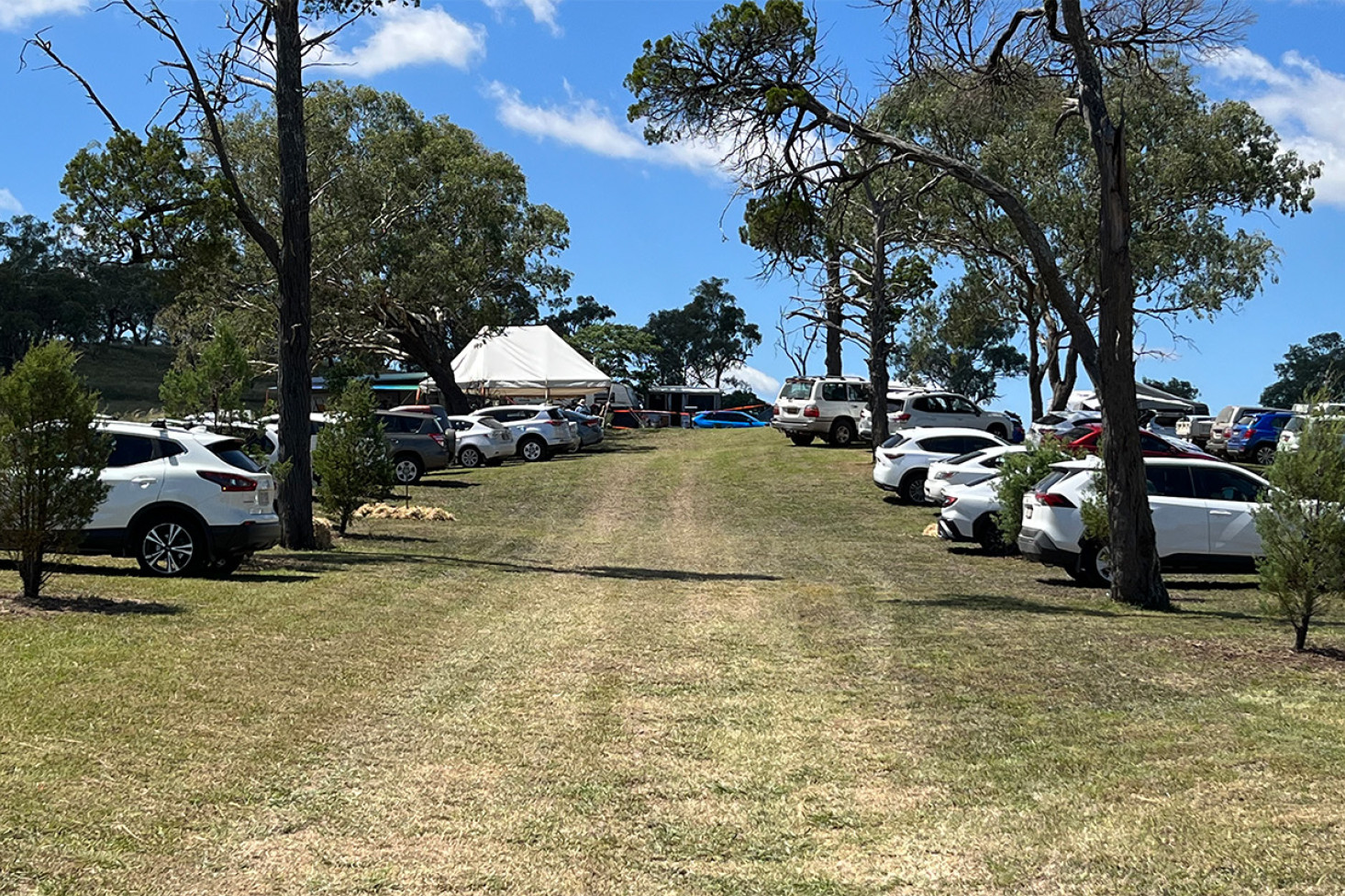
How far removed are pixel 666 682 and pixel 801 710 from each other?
116 cm

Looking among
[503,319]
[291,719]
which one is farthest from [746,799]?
[503,319]

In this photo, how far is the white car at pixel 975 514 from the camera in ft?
65.9

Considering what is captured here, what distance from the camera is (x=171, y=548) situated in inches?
523

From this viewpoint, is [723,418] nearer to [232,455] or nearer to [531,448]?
[531,448]

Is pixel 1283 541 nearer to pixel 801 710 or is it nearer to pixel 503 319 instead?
pixel 801 710

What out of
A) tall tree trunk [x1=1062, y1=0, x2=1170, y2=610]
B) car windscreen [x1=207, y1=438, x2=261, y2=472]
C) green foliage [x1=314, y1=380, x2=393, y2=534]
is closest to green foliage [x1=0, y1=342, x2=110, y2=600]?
car windscreen [x1=207, y1=438, x2=261, y2=472]

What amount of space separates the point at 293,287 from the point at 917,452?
1450 centimetres

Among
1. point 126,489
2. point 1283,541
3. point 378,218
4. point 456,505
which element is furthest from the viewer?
point 378,218

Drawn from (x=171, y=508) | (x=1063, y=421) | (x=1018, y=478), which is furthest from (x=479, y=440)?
(x=171, y=508)

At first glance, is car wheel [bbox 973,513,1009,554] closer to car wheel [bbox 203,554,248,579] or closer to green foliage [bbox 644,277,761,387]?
car wheel [bbox 203,554,248,579]

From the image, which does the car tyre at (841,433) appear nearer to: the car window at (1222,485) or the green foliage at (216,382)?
the green foliage at (216,382)

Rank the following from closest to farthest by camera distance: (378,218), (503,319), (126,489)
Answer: (126,489)
(378,218)
(503,319)

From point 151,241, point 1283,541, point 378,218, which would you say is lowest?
point 1283,541

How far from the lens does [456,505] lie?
27.0 metres
